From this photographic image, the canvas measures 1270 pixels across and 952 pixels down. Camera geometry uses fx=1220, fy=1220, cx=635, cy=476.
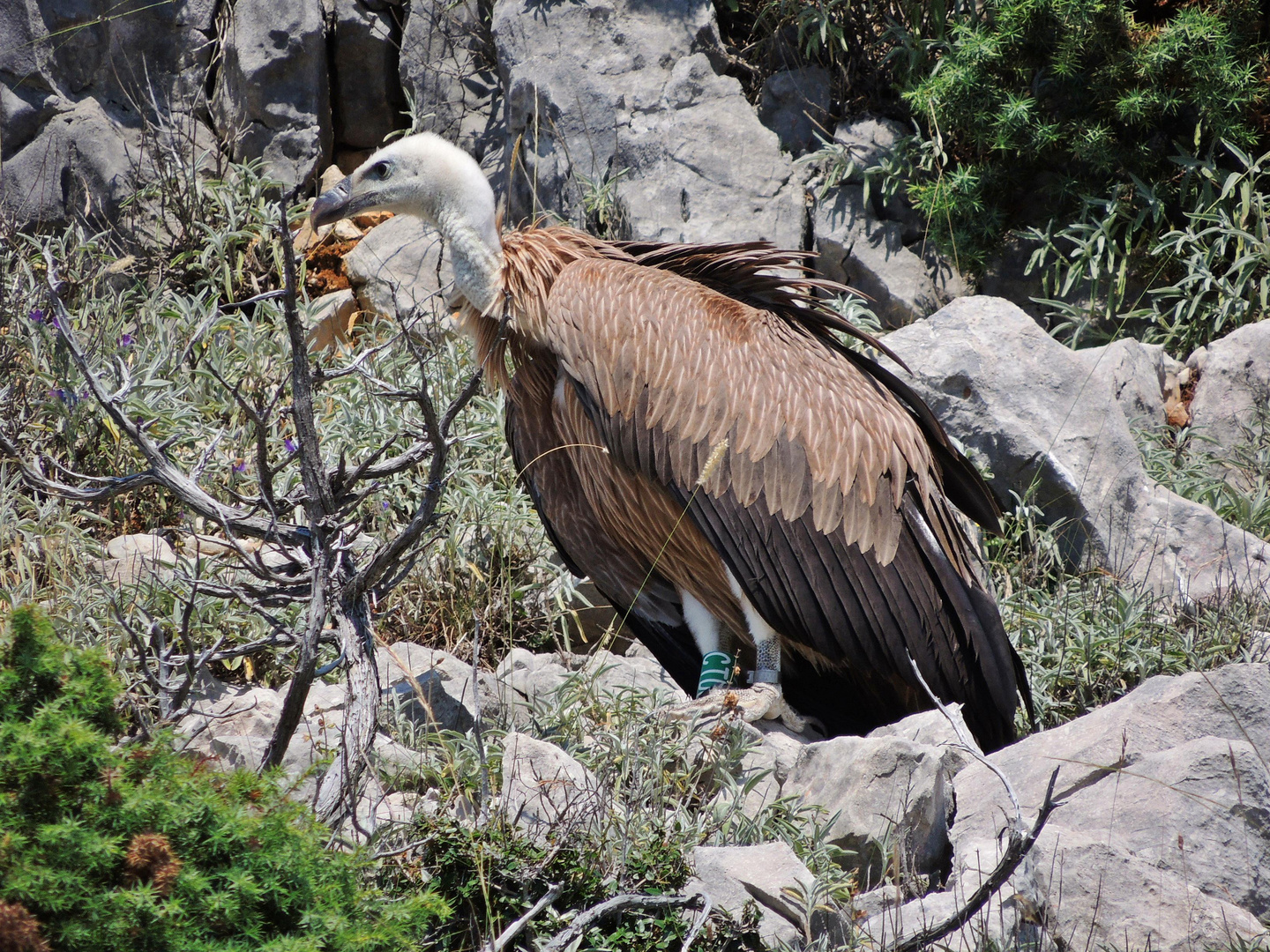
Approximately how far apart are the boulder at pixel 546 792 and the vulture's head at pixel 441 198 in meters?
1.59

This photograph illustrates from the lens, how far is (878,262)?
6184 mm

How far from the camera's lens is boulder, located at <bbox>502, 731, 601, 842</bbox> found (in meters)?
2.69

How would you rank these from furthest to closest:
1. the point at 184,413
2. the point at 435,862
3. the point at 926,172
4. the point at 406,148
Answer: the point at 926,172 < the point at 184,413 < the point at 406,148 < the point at 435,862

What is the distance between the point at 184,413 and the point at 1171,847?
12.3ft

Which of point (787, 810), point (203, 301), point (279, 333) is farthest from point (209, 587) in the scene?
point (203, 301)

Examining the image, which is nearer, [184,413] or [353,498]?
[353,498]

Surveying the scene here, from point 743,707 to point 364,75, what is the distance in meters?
4.80

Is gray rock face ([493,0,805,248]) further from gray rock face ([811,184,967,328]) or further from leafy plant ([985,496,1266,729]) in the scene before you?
leafy plant ([985,496,1266,729])

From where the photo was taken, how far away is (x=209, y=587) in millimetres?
2953

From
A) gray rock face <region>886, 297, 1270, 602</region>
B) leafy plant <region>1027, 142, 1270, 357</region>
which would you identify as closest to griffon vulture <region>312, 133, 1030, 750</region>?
gray rock face <region>886, 297, 1270, 602</region>

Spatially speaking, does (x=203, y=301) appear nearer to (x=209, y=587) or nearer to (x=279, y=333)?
(x=279, y=333)

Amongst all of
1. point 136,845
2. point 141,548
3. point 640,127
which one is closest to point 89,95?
point 640,127

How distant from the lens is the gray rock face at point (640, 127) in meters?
6.18

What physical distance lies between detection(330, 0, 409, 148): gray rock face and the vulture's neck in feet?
10.4
